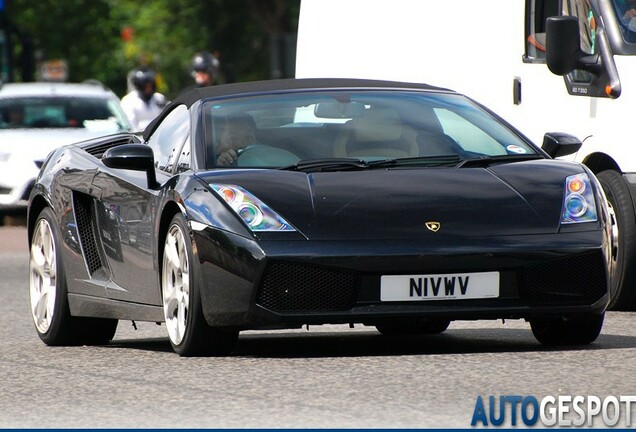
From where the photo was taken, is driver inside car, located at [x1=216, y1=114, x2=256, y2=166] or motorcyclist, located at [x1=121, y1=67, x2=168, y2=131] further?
motorcyclist, located at [x1=121, y1=67, x2=168, y2=131]

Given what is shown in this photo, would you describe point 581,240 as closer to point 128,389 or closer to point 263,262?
point 263,262

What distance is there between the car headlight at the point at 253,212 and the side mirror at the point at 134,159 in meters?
0.81

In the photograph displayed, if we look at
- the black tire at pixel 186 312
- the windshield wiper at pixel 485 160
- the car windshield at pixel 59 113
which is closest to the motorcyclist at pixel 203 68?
the car windshield at pixel 59 113

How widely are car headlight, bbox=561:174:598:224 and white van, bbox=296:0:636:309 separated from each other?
112 inches

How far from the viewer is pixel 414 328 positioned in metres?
9.81

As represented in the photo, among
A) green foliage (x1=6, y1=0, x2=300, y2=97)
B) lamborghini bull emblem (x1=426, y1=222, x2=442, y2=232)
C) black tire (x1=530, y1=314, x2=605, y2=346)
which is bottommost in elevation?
green foliage (x1=6, y1=0, x2=300, y2=97)

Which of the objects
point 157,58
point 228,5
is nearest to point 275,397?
point 228,5

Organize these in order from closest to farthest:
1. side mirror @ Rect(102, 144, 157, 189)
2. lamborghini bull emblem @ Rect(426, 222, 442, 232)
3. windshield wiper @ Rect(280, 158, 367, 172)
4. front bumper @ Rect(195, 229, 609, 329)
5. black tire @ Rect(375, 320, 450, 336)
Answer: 1. front bumper @ Rect(195, 229, 609, 329)
2. lamborghini bull emblem @ Rect(426, 222, 442, 232)
3. windshield wiper @ Rect(280, 158, 367, 172)
4. side mirror @ Rect(102, 144, 157, 189)
5. black tire @ Rect(375, 320, 450, 336)

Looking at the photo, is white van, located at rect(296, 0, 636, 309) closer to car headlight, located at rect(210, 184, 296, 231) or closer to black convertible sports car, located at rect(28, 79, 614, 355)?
Answer: black convertible sports car, located at rect(28, 79, 614, 355)

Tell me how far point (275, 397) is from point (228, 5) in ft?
140

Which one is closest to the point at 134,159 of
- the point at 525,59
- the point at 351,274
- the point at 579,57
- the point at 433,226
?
the point at 351,274

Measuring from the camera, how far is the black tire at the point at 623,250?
37.2 ft

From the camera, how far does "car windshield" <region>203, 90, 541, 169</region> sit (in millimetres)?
8883

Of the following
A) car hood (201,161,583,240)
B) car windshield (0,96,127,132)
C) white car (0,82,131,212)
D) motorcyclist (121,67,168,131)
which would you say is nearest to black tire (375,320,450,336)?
car hood (201,161,583,240)
